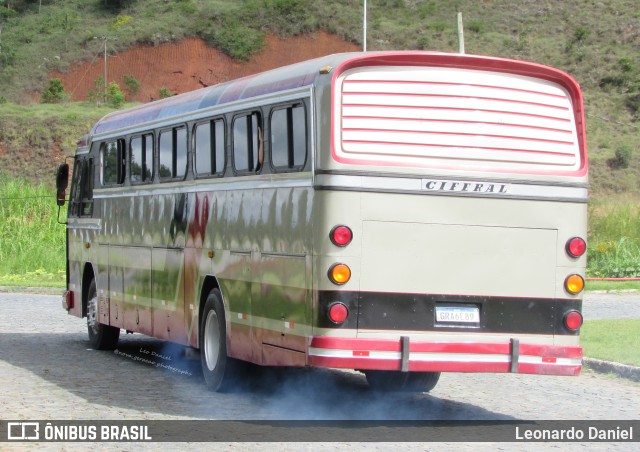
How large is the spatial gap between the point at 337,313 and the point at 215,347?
10.1 feet

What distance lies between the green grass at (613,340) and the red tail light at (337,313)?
224 inches

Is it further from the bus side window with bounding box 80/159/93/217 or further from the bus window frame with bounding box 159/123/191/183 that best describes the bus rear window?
the bus side window with bounding box 80/159/93/217

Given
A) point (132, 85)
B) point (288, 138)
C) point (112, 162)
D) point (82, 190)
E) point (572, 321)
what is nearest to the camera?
point (572, 321)

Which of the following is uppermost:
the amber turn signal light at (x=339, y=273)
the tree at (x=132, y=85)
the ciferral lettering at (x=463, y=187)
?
the tree at (x=132, y=85)

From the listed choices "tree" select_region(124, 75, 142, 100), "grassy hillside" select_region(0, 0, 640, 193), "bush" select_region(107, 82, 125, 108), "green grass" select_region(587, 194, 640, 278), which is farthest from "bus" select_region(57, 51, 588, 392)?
"tree" select_region(124, 75, 142, 100)

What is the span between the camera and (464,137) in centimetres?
1124

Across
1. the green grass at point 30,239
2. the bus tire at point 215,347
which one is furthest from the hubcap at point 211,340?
the green grass at point 30,239

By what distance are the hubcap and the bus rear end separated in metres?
2.77

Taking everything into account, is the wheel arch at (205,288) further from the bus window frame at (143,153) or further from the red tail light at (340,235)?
the red tail light at (340,235)

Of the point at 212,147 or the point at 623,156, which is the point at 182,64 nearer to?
the point at 623,156

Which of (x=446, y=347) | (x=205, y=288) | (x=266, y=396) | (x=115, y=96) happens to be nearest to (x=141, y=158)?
(x=205, y=288)

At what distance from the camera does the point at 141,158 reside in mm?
16109

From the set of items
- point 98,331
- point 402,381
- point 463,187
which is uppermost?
point 463,187

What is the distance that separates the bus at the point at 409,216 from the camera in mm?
10820
